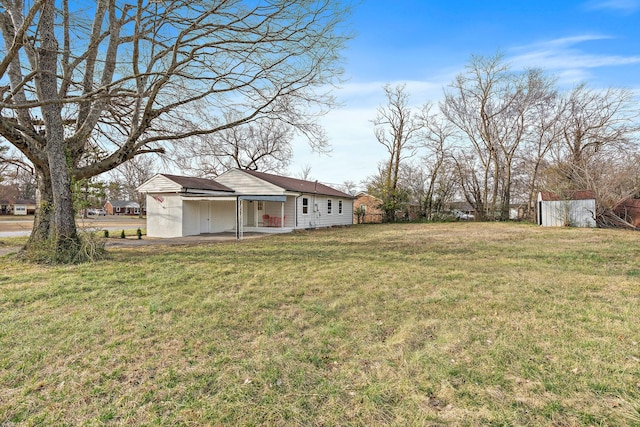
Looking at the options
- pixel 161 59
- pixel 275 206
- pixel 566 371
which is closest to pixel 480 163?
pixel 275 206

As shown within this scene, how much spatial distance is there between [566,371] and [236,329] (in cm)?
314

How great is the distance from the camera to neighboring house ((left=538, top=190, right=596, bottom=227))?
58.6 ft

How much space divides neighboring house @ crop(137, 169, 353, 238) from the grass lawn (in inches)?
330

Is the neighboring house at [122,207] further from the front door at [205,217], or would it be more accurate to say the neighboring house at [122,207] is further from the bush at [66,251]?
the bush at [66,251]

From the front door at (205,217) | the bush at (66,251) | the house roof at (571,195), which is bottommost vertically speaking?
the bush at (66,251)

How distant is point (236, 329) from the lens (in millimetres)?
3725

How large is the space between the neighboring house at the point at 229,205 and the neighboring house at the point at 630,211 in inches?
627

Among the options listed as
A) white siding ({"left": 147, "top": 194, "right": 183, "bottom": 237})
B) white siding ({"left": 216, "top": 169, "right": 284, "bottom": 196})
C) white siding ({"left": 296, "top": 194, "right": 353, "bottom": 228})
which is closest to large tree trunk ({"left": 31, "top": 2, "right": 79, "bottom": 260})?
white siding ({"left": 147, "top": 194, "right": 183, "bottom": 237})

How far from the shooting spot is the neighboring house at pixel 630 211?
17.0 meters

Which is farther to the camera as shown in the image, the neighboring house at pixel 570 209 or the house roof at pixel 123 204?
the house roof at pixel 123 204

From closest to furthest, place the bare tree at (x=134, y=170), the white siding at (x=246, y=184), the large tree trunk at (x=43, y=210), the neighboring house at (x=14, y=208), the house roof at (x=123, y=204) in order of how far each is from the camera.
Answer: the large tree trunk at (x=43, y=210)
the bare tree at (x=134, y=170)
the white siding at (x=246, y=184)
the neighboring house at (x=14, y=208)
the house roof at (x=123, y=204)

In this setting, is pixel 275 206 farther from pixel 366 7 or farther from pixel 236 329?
pixel 236 329

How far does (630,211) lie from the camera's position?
17312 mm

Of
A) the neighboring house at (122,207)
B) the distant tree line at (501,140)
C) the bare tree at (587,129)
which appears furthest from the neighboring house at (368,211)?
the neighboring house at (122,207)
